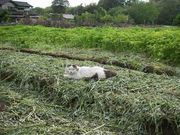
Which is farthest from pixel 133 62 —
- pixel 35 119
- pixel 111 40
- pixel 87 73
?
pixel 35 119

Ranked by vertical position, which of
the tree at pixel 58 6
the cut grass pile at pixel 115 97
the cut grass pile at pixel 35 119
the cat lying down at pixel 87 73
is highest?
the tree at pixel 58 6

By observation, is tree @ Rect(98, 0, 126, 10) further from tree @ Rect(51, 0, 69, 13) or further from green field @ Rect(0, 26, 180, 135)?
green field @ Rect(0, 26, 180, 135)

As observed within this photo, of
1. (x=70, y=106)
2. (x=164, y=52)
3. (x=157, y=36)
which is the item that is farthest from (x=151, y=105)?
(x=157, y=36)

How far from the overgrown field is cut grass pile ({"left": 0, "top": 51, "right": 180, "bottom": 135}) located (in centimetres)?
226

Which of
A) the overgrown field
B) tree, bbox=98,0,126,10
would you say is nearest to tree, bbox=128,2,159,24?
tree, bbox=98,0,126,10

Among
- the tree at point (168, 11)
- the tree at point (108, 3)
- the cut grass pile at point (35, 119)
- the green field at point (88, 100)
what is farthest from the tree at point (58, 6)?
the cut grass pile at point (35, 119)

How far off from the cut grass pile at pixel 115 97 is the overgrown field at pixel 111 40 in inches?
88.8

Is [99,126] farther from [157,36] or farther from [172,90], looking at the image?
[157,36]

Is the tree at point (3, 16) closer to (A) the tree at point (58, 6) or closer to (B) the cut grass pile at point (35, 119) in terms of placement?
(A) the tree at point (58, 6)

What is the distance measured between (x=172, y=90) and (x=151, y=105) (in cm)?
83

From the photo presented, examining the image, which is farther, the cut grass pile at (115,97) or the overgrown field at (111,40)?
the overgrown field at (111,40)

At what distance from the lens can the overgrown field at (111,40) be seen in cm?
844

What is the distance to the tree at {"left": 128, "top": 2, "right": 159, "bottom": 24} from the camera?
102 ft

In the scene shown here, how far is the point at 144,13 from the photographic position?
3234 centimetres
